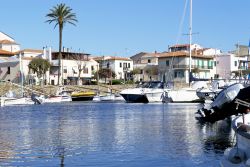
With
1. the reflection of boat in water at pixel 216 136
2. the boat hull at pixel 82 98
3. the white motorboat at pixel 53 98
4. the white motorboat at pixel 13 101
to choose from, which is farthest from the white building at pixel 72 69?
the reflection of boat in water at pixel 216 136

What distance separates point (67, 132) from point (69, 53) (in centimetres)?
10988

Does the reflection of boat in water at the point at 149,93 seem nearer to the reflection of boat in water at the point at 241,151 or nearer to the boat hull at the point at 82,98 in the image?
the boat hull at the point at 82,98

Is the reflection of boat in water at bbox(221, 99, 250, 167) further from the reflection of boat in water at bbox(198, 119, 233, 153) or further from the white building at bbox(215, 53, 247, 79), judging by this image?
the white building at bbox(215, 53, 247, 79)

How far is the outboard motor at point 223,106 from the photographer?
104 ft

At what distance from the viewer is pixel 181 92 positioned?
7800 centimetres

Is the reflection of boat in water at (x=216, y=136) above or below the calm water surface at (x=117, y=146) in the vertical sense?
above

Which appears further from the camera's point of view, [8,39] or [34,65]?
[8,39]

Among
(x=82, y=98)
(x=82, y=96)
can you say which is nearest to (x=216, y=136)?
(x=82, y=96)

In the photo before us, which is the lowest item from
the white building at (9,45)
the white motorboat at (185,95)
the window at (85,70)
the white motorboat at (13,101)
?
the white motorboat at (13,101)

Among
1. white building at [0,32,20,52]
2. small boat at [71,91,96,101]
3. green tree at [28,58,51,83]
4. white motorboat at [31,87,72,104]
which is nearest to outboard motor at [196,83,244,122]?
white motorboat at [31,87,72,104]

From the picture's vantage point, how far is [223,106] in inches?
1308

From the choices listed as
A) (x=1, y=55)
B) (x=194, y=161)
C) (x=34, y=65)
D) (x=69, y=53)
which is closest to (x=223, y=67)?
(x=69, y=53)

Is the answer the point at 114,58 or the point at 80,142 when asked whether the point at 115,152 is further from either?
the point at 114,58

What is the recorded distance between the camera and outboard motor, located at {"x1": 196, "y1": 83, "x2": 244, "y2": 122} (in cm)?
3177
